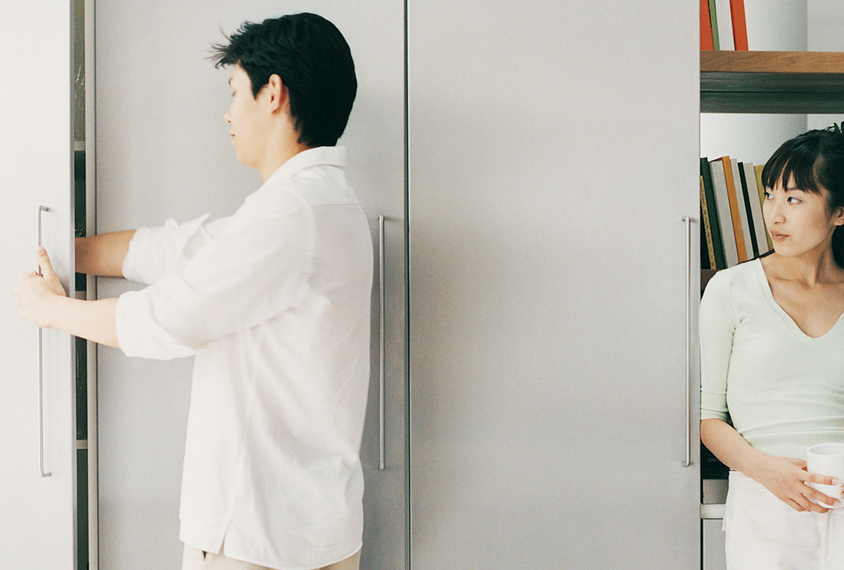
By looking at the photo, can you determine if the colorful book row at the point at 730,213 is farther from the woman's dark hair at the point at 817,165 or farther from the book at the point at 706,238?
the woman's dark hair at the point at 817,165

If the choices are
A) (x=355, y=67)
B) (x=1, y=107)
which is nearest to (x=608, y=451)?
(x=355, y=67)

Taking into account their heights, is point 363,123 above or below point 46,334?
above

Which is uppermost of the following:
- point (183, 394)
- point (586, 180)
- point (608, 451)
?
point (586, 180)

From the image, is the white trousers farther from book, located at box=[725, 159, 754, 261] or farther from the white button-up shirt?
the white button-up shirt

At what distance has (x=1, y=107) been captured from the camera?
46.5 inches

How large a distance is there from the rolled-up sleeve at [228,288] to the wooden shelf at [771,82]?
3.39 feet

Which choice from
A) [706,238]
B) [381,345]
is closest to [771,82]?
[706,238]

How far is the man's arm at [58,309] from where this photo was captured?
1076 millimetres

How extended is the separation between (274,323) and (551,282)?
579 mm

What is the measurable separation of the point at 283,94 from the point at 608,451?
37.7 inches

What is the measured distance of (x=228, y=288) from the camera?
1.01 meters

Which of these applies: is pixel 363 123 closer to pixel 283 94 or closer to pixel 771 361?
pixel 283 94

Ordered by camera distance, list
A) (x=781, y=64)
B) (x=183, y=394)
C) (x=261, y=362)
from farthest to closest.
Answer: (x=781, y=64) < (x=183, y=394) < (x=261, y=362)

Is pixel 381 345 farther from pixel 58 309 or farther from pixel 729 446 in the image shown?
pixel 729 446
